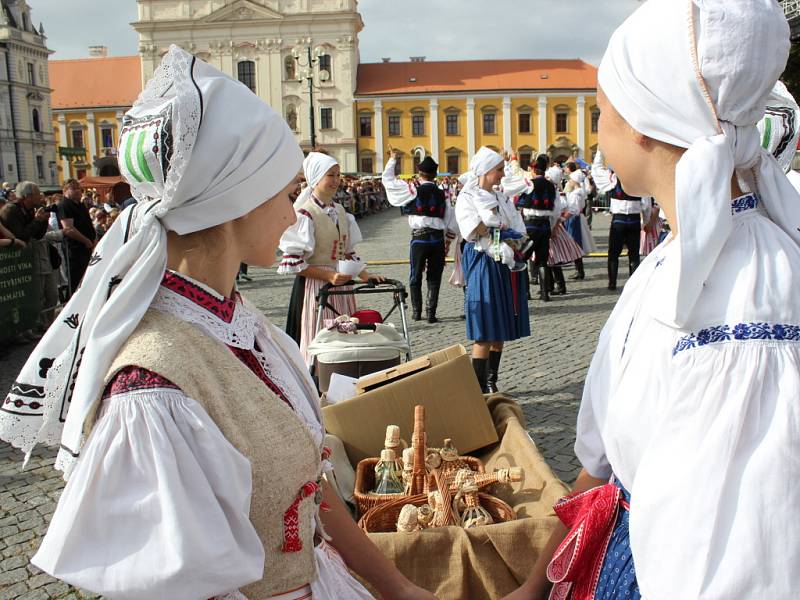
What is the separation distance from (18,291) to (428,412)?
667cm

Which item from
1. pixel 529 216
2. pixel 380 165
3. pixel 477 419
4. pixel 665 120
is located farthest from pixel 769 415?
pixel 380 165

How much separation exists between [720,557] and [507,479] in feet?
6.40

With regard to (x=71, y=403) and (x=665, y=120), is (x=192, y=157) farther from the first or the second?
(x=665, y=120)

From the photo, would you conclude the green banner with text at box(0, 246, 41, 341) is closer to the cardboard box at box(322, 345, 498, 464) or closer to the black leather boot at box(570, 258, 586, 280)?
the cardboard box at box(322, 345, 498, 464)

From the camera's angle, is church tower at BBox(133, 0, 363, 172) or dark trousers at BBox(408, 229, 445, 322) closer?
dark trousers at BBox(408, 229, 445, 322)

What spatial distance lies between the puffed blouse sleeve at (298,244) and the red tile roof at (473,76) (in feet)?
194

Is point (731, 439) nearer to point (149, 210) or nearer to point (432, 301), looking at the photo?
point (149, 210)

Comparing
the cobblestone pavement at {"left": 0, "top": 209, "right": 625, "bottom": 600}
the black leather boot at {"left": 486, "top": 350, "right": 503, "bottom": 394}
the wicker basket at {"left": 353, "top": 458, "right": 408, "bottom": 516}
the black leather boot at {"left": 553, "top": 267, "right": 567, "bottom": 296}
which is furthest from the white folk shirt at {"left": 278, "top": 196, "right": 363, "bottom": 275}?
the black leather boot at {"left": 553, "top": 267, "right": 567, "bottom": 296}

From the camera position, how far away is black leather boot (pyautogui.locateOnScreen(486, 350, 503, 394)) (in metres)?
5.99

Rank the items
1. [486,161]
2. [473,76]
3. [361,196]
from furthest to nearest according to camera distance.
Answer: [473,76] < [361,196] < [486,161]

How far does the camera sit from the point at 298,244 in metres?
5.22

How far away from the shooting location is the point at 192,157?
54.2 inches

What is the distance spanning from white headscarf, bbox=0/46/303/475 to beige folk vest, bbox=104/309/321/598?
0.07 metres

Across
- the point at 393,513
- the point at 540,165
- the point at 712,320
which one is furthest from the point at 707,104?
the point at 540,165
